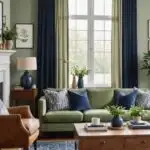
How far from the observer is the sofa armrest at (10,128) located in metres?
4.51

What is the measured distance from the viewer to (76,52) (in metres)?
7.57

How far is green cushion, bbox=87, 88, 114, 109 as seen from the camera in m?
6.80

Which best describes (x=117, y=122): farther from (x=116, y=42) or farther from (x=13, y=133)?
(x=116, y=42)

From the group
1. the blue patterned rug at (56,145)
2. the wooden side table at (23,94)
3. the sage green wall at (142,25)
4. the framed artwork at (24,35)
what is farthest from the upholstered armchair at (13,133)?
the sage green wall at (142,25)

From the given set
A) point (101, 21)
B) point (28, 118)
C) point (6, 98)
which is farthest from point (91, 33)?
point (28, 118)

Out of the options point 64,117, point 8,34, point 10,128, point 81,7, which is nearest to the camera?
point 10,128

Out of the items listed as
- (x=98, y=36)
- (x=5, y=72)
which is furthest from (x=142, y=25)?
(x=5, y=72)

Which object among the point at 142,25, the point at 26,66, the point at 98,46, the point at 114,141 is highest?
the point at 142,25

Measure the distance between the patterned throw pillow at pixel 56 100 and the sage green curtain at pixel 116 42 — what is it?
145 centimetres

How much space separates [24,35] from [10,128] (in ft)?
10.7

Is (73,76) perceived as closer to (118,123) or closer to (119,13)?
(119,13)

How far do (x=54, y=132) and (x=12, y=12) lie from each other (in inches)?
109

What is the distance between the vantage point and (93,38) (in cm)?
760

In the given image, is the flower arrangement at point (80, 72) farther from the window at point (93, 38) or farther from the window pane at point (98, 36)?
the window pane at point (98, 36)
